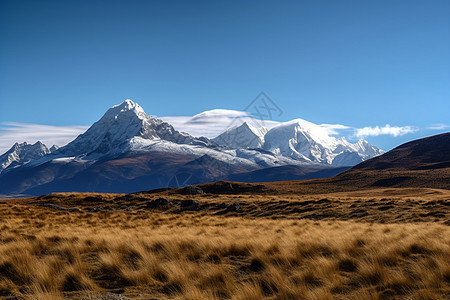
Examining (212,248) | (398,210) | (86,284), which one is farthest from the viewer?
(398,210)

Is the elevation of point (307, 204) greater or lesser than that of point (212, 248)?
lesser

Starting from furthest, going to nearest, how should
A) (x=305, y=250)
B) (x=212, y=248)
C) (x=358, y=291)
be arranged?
1. (x=212, y=248)
2. (x=305, y=250)
3. (x=358, y=291)

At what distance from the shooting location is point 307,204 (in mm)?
37156

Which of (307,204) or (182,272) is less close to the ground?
(182,272)

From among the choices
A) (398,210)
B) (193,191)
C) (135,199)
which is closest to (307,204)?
(398,210)

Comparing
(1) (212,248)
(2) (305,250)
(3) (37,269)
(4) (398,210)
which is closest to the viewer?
(3) (37,269)

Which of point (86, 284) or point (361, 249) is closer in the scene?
point (86, 284)

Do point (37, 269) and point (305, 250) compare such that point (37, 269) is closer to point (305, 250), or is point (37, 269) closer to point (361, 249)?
point (305, 250)

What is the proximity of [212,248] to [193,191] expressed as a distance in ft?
213

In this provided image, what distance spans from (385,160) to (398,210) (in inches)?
5988

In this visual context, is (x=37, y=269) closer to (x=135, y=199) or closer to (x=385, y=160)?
(x=135, y=199)

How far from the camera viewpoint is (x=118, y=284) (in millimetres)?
6914

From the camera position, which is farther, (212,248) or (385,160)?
(385,160)

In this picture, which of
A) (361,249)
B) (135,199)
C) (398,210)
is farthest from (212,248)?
(135,199)
